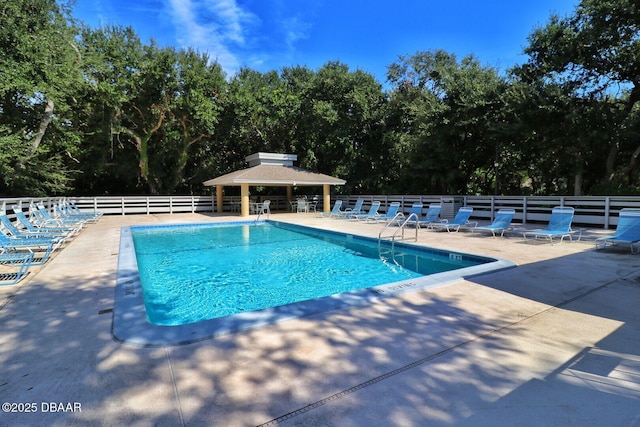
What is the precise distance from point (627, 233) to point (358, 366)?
7.91m

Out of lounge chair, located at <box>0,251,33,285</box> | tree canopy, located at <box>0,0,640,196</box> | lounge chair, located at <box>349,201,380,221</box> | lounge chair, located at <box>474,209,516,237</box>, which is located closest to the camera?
lounge chair, located at <box>0,251,33,285</box>

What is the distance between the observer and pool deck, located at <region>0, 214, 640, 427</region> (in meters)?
2.06

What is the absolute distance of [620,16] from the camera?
12.1 metres

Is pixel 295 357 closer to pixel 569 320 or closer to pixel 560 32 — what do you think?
pixel 569 320

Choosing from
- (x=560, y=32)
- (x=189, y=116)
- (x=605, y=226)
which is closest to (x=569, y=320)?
(x=605, y=226)

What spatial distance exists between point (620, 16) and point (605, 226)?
25.6 feet

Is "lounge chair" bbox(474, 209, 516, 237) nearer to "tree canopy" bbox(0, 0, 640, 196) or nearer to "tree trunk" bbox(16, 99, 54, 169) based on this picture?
"tree canopy" bbox(0, 0, 640, 196)

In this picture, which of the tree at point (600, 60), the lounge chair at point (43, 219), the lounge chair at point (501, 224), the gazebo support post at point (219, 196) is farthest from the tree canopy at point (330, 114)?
the lounge chair at point (501, 224)

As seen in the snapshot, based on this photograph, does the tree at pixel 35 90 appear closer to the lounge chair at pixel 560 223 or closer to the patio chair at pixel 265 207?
the patio chair at pixel 265 207

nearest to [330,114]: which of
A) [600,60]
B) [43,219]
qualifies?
[600,60]

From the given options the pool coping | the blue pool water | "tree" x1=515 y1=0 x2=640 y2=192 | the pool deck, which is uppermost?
→ "tree" x1=515 y1=0 x2=640 y2=192

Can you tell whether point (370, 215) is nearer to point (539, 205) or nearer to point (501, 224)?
point (501, 224)

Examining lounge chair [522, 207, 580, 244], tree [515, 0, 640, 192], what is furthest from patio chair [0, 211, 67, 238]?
tree [515, 0, 640, 192]

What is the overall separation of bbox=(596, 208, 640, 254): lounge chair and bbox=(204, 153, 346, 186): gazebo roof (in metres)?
13.8
